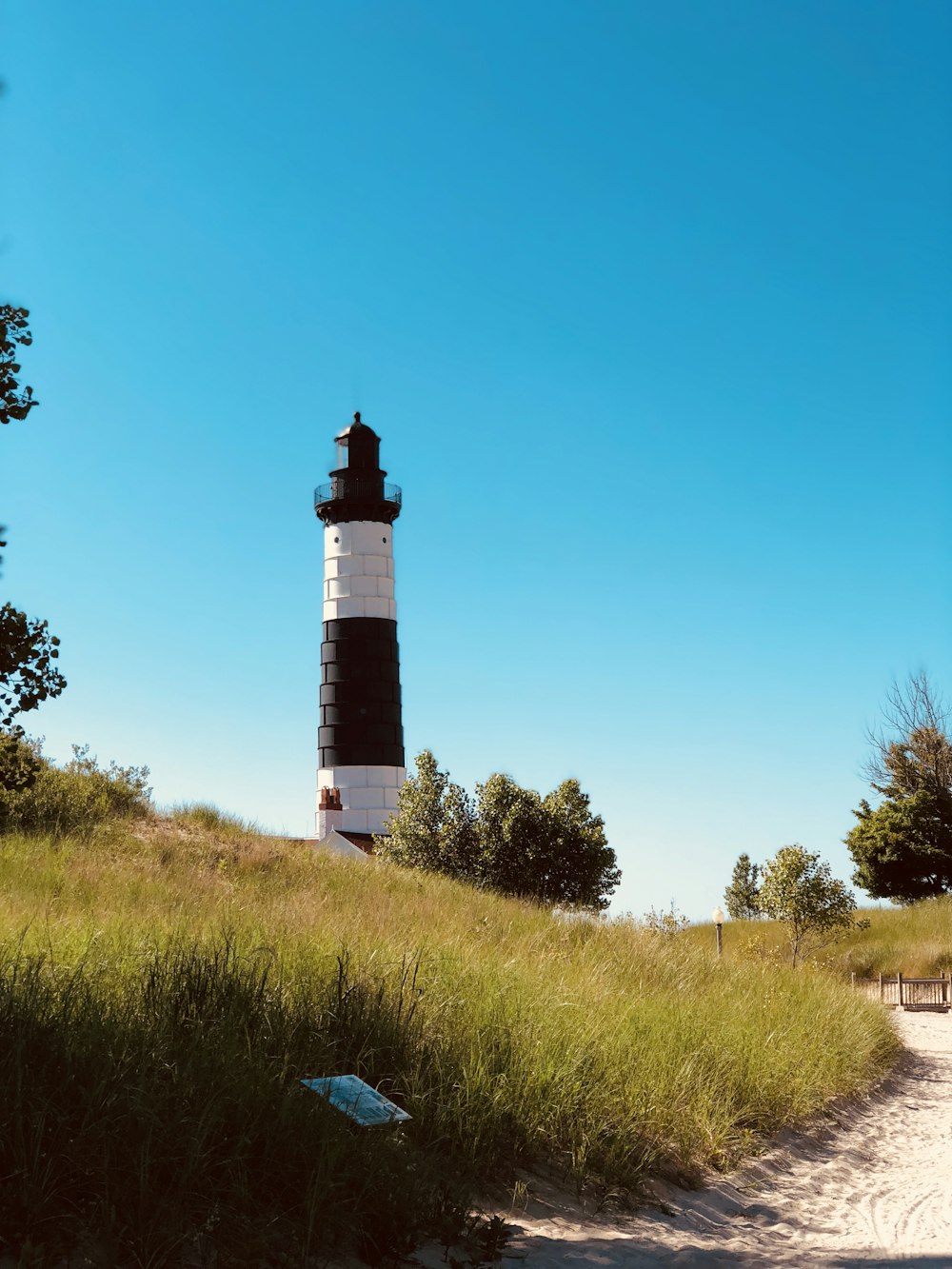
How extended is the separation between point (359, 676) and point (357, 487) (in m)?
8.21

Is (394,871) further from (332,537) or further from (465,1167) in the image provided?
(332,537)

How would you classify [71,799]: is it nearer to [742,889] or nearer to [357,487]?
Answer: [357,487]

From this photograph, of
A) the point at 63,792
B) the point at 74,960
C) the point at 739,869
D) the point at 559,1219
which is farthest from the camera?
the point at 739,869

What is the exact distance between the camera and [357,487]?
43438 millimetres

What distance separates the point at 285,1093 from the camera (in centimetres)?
539

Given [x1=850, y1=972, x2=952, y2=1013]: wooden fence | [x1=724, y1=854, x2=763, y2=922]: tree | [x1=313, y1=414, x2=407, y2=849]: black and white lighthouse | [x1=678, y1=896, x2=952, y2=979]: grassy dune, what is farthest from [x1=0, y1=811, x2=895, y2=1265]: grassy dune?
[x1=724, y1=854, x2=763, y2=922]: tree

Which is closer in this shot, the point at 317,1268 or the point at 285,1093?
the point at 317,1268

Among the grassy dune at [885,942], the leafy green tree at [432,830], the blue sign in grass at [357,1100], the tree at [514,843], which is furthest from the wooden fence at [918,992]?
the blue sign in grass at [357,1100]

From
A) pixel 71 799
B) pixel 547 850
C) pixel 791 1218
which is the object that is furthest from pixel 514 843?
pixel 791 1218

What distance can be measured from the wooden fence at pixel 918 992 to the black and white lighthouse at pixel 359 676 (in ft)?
65.7

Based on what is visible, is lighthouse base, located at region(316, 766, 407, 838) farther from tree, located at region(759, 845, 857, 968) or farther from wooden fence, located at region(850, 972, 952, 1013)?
wooden fence, located at region(850, 972, 952, 1013)

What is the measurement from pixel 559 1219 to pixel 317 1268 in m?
1.82

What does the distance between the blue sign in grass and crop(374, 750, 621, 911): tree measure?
31802mm

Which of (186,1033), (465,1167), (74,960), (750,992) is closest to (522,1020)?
(465,1167)
